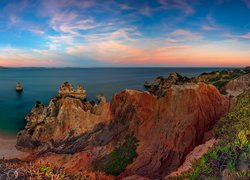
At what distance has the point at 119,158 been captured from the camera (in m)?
20.5

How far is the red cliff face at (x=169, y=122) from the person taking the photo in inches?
747

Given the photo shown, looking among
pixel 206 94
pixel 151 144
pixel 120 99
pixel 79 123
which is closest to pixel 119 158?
pixel 151 144

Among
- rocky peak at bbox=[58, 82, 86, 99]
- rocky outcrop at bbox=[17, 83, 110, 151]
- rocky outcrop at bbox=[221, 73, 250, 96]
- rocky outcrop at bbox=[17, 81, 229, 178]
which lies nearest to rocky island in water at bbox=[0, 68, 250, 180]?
rocky outcrop at bbox=[17, 81, 229, 178]

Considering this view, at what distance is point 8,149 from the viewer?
3406cm

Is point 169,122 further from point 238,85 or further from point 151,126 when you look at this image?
point 238,85

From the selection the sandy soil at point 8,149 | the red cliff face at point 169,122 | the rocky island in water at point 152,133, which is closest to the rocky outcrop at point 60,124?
the rocky island in water at point 152,133

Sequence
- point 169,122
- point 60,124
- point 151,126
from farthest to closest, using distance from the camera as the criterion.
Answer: point 60,124, point 151,126, point 169,122

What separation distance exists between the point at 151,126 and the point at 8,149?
2243 centimetres

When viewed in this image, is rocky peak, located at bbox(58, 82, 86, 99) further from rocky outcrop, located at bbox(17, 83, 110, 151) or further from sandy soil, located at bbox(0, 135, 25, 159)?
sandy soil, located at bbox(0, 135, 25, 159)

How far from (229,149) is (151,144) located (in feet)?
37.3

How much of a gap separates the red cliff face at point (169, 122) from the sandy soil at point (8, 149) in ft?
53.2

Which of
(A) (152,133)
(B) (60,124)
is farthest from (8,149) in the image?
(A) (152,133)

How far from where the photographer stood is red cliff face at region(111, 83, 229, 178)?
747 inches

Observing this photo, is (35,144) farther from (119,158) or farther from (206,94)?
(206,94)
